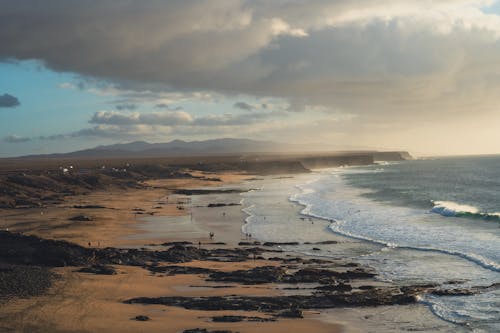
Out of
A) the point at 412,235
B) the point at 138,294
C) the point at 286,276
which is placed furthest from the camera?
the point at 412,235

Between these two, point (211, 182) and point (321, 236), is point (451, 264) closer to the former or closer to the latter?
point (321, 236)

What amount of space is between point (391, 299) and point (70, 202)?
53.1 meters

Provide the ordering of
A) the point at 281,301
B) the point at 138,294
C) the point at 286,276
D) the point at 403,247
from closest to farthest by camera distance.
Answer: the point at 281,301 → the point at 138,294 → the point at 286,276 → the point at 403,247

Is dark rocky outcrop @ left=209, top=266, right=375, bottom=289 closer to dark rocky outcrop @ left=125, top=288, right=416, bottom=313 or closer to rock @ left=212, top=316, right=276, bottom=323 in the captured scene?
dark rocky outcrop @ left=125, top=288, right=416, bottom=313

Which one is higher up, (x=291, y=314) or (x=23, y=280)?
(x=23, y=280)

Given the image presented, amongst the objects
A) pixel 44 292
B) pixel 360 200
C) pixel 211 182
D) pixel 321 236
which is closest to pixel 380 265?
pixel 321 236

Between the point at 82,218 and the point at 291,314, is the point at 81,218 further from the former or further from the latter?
the point at 291,314

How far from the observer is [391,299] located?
23.6 metres

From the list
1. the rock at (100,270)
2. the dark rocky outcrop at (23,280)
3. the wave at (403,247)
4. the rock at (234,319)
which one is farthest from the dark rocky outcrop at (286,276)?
the dark rocky outcrop at (23,280)

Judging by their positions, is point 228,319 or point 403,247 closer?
point 228,319

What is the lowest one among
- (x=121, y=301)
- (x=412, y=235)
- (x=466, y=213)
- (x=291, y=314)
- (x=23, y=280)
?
(x=291, y=314)

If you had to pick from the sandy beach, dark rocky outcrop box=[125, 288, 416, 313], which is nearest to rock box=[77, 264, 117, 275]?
the sandy beach

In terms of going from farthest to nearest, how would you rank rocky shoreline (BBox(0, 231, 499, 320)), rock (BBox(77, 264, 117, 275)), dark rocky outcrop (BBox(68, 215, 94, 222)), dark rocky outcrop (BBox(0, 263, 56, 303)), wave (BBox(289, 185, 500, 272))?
dark rocky outcrop (BBox(68, 215, 94, 222)) < wave (BBox(289, 185, 500, 272)) < rock (BBox(77, 264, 117, 275)) < dark rocky outcrop (BBox(0, 263, 56, 303)) < rocky shoreline (BBox(0, 231, 499, 320))

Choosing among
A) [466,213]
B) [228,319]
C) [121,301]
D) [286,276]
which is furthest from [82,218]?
[466,213]
